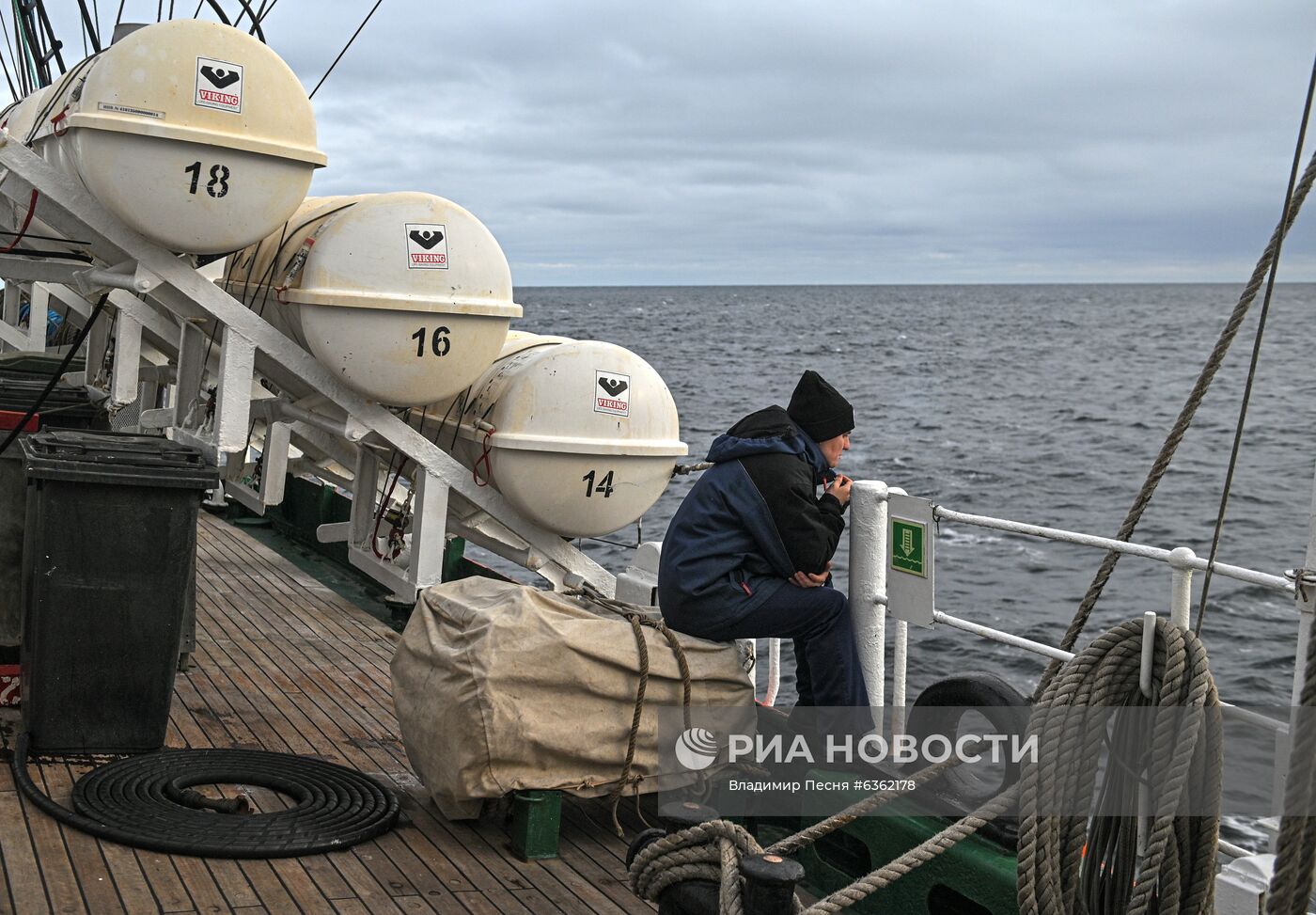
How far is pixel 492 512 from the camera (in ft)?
24.1

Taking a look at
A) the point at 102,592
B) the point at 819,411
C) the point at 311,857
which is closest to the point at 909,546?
the point at 819,411

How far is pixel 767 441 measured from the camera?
4.82 meters

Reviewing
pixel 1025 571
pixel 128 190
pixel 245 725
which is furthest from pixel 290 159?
pixel 1025 571

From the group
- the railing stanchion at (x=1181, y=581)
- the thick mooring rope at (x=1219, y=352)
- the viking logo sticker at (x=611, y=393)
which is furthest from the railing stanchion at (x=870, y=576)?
the viking logo sticker at (x=611, y=393)

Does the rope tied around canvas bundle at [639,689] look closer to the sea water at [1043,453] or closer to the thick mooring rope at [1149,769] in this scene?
the thick mooring rope at [1149,769]

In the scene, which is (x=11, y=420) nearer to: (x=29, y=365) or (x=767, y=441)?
(x=767, y=441)

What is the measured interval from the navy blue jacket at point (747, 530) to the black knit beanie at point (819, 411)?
0.09 m

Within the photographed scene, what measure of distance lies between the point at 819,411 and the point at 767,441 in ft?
0.77

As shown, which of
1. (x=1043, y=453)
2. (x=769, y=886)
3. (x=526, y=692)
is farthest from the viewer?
(x=1043, y=453)

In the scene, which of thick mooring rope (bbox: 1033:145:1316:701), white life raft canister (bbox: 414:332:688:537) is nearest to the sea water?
white life raft canister (bbox: 414:332:688:537)

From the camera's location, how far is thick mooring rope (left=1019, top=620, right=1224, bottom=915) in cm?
302

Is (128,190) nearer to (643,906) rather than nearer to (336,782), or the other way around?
(336,782)

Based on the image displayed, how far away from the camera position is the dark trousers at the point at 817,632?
188 inches

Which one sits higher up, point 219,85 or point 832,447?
point 219,85
